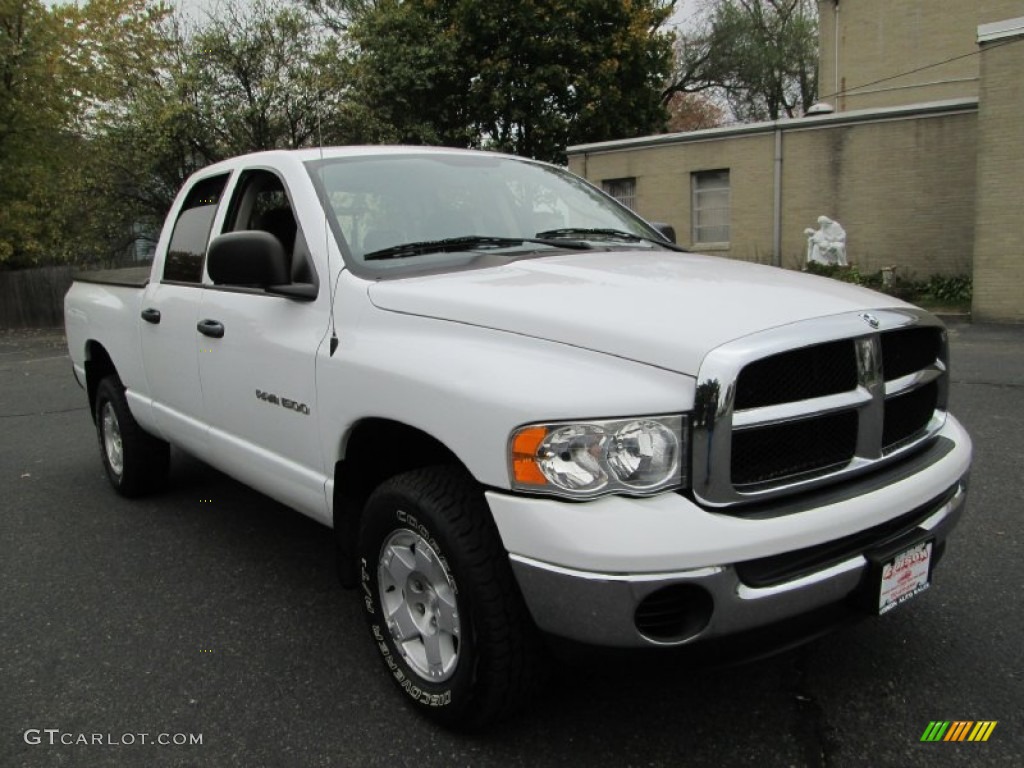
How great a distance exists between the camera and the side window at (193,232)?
4.16 meters

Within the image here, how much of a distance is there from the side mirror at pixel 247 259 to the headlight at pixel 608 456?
141 cm

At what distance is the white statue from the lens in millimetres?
16594

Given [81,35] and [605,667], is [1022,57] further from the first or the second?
[81,35]

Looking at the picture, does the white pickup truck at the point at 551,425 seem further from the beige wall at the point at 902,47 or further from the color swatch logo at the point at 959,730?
the beige wall at the point at 902,47

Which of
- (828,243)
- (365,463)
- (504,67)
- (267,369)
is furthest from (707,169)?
(365,463)

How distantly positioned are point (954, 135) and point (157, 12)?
17.9m

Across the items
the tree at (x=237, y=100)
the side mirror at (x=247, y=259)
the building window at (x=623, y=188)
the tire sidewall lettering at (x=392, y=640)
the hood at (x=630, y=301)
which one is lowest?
the tire sidewall lettering at (x=392, y=640)

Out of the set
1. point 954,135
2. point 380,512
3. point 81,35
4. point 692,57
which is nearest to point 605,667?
point 380,512

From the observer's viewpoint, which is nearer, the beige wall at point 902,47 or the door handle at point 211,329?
the door handle at point 211,329

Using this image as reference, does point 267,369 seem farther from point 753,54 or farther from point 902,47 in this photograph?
point 753,54

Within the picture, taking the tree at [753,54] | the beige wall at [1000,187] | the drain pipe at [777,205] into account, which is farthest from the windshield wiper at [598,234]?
the tree at [753,54]

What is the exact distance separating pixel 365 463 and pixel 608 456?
3.73ft

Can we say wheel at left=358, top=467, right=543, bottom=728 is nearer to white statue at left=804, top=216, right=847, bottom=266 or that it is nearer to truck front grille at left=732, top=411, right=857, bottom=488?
truck front grille at left=732, top=411, right=857, bottom=488

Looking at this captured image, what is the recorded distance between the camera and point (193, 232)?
4352 millimetres
